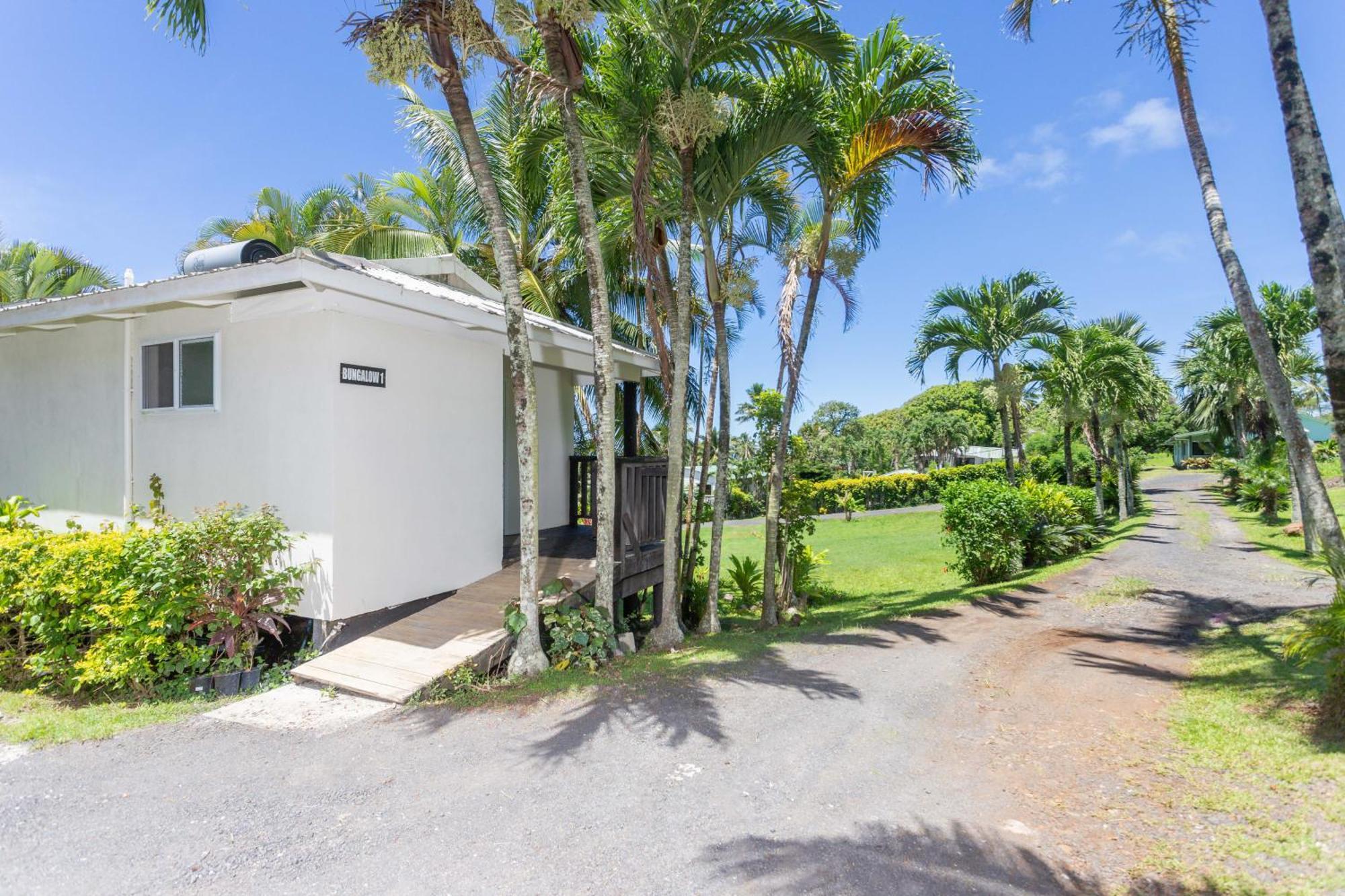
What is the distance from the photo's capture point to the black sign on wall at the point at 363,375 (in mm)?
6000

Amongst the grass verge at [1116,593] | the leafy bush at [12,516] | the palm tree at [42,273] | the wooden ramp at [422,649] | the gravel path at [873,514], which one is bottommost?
the gravel path at [873,514]

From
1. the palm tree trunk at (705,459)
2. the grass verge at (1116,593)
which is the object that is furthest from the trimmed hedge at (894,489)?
the palm tree trunk at (705,459)

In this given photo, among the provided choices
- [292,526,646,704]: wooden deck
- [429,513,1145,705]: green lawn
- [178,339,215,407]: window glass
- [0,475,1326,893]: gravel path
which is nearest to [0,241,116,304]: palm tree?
[178,339,215,407]: window glass

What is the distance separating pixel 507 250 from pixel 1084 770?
5662 millimetres

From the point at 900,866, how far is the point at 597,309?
4860mm

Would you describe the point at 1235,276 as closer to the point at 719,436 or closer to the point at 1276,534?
the point at 719,436

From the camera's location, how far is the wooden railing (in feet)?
24.2

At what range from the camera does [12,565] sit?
5453mm

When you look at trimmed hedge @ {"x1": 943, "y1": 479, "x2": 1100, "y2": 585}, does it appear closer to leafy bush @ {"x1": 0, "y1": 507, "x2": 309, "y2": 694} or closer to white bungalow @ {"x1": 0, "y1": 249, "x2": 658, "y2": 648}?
white bungalow @ {"x1": 0, "y1": 249, "x2": 658, "y2": 648}

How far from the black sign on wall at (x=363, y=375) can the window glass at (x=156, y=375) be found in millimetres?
2651

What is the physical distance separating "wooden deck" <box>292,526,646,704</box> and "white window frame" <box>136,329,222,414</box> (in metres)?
2.95

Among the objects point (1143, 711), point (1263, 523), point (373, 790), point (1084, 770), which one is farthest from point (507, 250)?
point (1263, 523)

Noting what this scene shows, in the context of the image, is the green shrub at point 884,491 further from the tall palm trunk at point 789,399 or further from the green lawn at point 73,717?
the green lawn at point 73,717

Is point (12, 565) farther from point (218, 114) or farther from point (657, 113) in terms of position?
point (218, 114)
